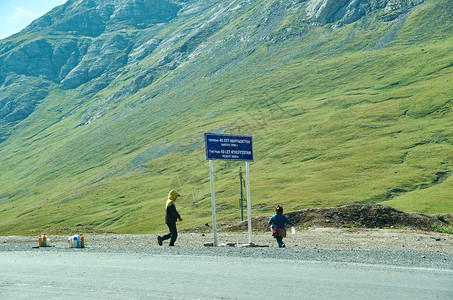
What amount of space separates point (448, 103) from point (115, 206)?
372 feet

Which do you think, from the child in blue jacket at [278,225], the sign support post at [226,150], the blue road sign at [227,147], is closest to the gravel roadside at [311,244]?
the child in blue jacket at [278,225]

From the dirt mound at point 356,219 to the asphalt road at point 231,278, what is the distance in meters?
24.0

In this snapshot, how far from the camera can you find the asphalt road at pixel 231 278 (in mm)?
10094

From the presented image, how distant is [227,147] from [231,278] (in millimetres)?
14110

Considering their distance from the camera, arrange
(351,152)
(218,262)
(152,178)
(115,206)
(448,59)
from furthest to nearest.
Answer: (448,59)
(152,178)
(115,206)
(351,152)
(218,262)

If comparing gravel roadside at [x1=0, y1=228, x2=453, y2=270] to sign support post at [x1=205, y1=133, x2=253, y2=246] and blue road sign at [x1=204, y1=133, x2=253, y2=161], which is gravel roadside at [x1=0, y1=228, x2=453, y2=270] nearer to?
sign support post at [x1=205, y1=133, x2=253, y2=246]

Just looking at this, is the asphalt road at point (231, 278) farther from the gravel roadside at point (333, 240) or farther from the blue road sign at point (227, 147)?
the gravel roadside at point (333, 240)

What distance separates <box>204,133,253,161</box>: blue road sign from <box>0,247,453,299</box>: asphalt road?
9.30 meters

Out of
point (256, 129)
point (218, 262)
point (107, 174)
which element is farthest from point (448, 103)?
point (218, 262)

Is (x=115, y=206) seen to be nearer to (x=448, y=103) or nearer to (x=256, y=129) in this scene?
(x=256, y=129)

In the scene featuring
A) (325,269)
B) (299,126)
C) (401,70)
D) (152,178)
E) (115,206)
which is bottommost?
(325,269)

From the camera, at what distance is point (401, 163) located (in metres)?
121

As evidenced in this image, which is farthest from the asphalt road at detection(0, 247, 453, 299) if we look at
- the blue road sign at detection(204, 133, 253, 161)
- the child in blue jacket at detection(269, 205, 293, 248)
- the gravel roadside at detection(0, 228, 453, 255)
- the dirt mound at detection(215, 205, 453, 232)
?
the dirt mound at detection(215, 205, 453, 232)

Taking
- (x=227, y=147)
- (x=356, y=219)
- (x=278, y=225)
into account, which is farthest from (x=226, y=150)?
(x=356, y=219)
